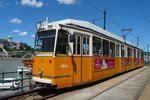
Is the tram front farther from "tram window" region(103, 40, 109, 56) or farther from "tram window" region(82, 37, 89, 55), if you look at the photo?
"tram window" region(103, 40, 109, 56)

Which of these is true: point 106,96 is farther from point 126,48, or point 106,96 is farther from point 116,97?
point 126,48

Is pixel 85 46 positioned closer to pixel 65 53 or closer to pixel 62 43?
pixel 65 53

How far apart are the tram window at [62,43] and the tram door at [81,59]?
0.73 metres

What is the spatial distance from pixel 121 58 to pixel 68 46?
1119cm

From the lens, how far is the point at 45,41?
1227 cm

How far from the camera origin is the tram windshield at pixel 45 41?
11.9 meters

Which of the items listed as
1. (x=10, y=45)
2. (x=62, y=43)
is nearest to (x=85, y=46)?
(x=62, y=43)

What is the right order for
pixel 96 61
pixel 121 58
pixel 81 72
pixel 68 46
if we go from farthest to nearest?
pixel 121 58, pixel 96 61, pixel 81 72, pixel 68 46

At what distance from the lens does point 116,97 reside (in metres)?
11.4

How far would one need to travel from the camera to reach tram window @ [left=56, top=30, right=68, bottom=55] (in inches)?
465

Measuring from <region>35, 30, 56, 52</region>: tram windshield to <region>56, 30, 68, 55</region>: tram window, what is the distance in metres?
0.24

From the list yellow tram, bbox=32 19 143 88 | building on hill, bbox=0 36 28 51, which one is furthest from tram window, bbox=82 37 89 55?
building on hill, bbox=0 36 28 51

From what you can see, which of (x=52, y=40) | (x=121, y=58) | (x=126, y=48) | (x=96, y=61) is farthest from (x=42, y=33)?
(x=126, y=48)

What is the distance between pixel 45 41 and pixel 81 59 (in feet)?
6.98
